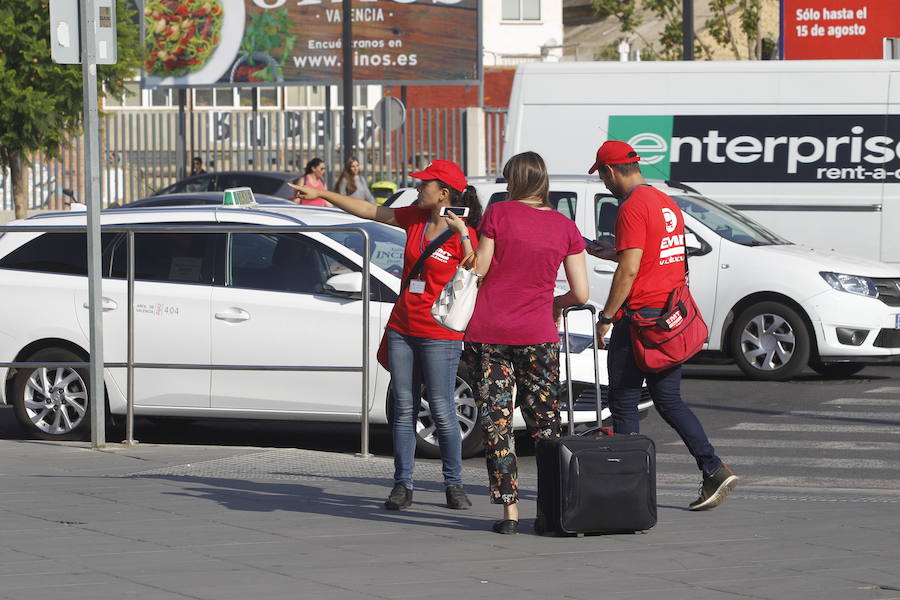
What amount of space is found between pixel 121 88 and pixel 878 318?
59.2 ft

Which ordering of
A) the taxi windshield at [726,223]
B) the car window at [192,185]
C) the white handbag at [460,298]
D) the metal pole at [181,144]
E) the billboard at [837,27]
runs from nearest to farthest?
the white handbag at [460,298] < the taxi windshield at [726,223] < the car window at [192,185] < the billboard at [837,27] < the metal pole at [181,144]

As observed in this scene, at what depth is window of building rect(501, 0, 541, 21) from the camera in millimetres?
61188

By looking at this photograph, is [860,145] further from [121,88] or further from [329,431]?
[121,88]

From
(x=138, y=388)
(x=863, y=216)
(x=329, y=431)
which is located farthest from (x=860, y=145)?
(x=138, y=388)

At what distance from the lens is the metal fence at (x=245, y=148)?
28922 mm

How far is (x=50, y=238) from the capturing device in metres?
10.8

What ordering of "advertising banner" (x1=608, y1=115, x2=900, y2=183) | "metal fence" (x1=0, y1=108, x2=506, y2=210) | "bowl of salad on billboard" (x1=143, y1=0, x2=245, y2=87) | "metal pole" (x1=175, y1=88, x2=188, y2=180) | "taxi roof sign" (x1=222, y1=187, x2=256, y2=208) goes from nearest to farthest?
"taxi roof sign" (x1=222, y1=187, x2=256, y2=208)
"advertising banner" (x1=608, y1=115, x2=900, y2=183)
"metal fence" (x1=0, y1=108, x2=506, y2=210)
"metal pole" (x1=175, y1=88, x2=188, y2=180)
"bowl of salad on billboard" (x1=143, y1=0, x2=245, y2=87)

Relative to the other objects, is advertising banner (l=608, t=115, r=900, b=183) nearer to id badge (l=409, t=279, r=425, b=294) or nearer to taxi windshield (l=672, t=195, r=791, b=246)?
taxi windshield (l=672, t=195, r=791, b=246)

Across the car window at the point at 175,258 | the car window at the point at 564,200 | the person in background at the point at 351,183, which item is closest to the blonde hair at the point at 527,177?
the car window at the point at 175,258

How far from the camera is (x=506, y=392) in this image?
7.26 metres

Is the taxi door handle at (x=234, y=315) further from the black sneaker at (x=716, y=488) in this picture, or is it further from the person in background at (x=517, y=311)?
the black sneaker at (x=716, y=488)

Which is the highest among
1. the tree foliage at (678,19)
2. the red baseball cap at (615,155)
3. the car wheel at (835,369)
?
the tree foliage at (678,19)

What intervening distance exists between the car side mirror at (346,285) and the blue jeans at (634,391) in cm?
266

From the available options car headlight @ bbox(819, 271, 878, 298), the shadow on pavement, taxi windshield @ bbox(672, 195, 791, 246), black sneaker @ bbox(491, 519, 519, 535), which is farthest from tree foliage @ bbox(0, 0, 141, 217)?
black sneaker @ bbox(491, 519, 519, 535)
